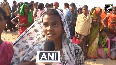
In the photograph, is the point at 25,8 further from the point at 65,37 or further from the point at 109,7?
the point at 109,7

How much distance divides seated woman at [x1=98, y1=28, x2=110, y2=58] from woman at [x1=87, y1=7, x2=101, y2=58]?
150 millimetres

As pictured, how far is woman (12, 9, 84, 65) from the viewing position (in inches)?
65.8

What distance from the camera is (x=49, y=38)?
164cm

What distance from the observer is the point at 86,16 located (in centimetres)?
476

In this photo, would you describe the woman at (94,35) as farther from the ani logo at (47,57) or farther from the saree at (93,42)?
the ani logo at (47,57)

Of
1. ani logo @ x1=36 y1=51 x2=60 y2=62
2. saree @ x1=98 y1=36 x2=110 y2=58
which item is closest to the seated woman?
saree @ x1=98 y1=36 x2=110 y2=58

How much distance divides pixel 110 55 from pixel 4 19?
400 cm

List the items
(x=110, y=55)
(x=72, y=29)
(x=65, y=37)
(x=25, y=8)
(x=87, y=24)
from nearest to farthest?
(x=65, y=37), (x=25, y=8), (x=87, y=24), (x=110, y=55), (x=72, y=29)

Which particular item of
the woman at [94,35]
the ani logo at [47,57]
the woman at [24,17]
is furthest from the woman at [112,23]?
the ani logo at [47,57]

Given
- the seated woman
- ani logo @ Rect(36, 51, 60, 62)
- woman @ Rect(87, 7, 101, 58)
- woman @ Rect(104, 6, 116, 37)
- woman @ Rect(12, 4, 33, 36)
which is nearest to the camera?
ani logo @ Rect(36, 51, 60, 62)

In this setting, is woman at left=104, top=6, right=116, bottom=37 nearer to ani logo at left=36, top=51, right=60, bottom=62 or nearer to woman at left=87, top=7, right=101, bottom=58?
woman at left=87, top=7, right=101, bottom=58

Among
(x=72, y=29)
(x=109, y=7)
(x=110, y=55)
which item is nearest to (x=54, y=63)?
(x=110, y=55)

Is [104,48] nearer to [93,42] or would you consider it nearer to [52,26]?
[93,42]

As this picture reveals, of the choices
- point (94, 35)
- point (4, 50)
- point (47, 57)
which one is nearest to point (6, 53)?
point (4, 50)
